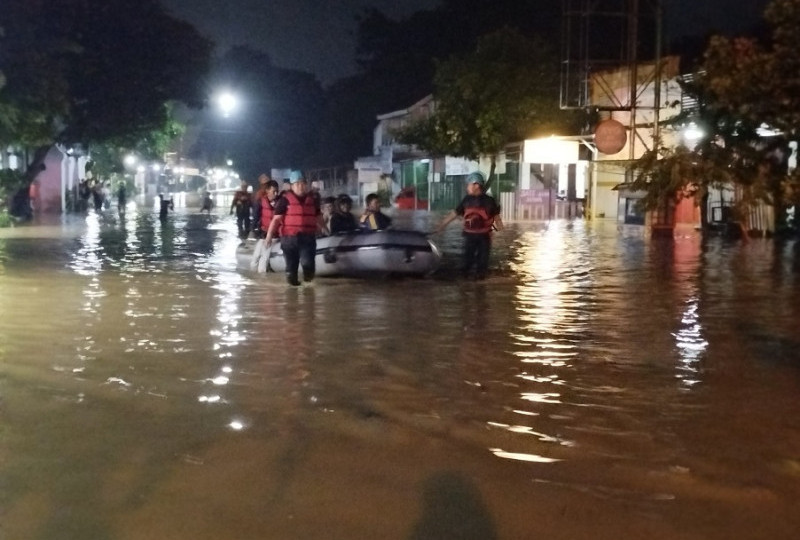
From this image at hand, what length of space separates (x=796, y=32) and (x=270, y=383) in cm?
1122

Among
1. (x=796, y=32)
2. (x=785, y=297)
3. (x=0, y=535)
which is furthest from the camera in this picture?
(x=796, y=32)

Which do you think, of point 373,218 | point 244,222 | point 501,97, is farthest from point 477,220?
point 501,97

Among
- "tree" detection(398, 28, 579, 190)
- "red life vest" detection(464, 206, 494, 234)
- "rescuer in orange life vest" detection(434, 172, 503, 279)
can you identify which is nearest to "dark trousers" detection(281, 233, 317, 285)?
"rescuer in orange life vest" detection(434, 172, 503, 279)

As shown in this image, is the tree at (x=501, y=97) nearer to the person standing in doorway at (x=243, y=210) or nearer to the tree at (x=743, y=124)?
the tree at (x=743, y=124)

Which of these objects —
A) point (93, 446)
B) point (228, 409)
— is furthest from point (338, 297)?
point (93, 446)

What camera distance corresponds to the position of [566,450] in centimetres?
646

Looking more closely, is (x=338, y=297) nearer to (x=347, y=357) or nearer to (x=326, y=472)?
(x=347, y=357)

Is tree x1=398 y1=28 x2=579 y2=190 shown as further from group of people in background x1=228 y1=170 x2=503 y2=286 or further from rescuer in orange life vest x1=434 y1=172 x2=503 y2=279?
rescuer in orange life vest x1=434 y1=172 x2=503 y2=279

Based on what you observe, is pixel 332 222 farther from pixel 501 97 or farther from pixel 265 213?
pixel 501 97

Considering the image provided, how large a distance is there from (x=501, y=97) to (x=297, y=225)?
23611 millimetres

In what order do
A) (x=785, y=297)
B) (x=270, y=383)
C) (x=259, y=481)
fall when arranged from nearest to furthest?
(x=259, y=481) < (x=270, y=383) < (x=785, y=297)

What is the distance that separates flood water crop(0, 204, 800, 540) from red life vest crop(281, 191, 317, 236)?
80 cm

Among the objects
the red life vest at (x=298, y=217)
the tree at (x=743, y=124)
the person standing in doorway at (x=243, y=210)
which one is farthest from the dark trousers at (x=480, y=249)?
the person standing in doorway at (x=243, y=210)

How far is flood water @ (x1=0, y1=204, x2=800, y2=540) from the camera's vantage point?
210 inches
